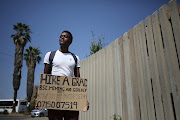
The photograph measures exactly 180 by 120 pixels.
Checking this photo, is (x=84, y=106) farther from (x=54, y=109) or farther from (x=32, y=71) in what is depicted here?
(x=32, y=71)

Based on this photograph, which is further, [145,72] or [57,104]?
[145,72]

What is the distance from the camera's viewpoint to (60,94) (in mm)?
1938

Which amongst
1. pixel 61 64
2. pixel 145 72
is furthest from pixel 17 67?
pixel 145 72

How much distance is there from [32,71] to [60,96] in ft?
87.0

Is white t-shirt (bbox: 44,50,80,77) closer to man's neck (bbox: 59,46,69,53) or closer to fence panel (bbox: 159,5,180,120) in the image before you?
man's neck (bbox: 59,46,69,53)

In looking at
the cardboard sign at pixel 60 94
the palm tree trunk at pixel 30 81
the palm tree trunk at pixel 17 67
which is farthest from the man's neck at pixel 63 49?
the palm tree trunk at pixel 30 81

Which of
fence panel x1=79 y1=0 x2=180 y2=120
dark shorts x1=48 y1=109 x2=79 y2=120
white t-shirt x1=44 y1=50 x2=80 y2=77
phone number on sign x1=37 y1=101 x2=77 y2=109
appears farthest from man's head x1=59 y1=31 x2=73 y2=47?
fence panel x1=79 y1=0 x2=180 y2=120

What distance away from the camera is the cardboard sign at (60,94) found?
1855 millimetres

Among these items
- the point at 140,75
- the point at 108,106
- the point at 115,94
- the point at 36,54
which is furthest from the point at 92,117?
the point at 36,54

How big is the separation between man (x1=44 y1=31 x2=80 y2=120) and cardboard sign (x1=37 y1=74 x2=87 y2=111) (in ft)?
0.33

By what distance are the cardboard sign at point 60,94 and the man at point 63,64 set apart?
0.33ft

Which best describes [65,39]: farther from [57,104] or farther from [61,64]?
[57,104]

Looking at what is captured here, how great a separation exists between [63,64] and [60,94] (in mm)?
421

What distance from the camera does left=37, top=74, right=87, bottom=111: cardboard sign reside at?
1.86 m
